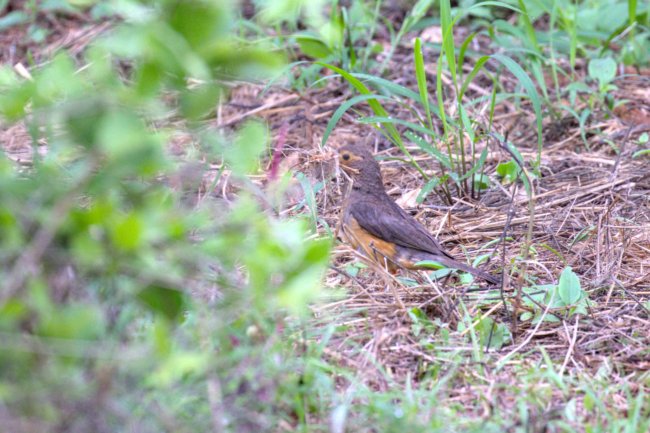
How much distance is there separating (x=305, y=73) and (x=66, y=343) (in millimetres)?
4859

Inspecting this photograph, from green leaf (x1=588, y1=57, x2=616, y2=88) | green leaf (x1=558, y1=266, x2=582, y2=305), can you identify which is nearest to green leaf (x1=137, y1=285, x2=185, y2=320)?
green leaf (x1=558, y1=266, x2=582, y2=305)

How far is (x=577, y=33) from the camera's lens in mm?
7273

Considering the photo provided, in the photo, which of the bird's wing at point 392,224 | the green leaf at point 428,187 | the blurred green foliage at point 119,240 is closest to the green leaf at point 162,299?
the blurred green foliage at point 119,240

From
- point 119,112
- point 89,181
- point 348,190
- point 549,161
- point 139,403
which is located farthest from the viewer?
point 549,161

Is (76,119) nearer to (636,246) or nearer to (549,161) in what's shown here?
(636,246)

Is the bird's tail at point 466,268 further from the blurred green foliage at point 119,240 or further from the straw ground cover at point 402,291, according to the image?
the blurred green foliage at point 119,240

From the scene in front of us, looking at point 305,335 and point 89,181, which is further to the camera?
point 305,335

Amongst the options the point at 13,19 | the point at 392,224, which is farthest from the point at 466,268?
the point at 13,19

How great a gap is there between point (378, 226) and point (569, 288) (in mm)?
1408

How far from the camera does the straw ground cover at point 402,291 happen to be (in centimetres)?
254

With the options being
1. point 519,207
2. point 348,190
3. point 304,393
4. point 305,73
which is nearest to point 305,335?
point 304,393

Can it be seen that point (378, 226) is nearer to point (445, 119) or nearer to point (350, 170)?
point (350, 170)

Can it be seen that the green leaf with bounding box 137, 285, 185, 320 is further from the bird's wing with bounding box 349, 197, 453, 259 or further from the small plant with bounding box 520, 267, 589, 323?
the bird's wing with bounding box 349, 197, 453, 259

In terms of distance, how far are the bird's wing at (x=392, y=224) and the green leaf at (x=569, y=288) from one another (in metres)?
0.85
